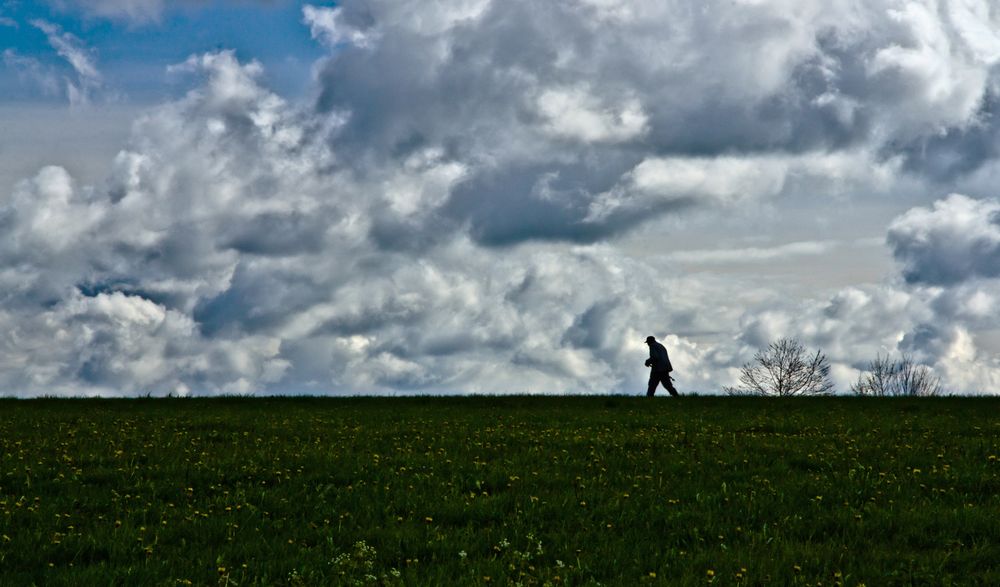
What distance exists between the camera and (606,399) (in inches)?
1303

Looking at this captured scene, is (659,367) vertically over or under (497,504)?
over

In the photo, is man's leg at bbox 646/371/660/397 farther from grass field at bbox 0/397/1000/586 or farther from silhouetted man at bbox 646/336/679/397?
grass field at bbox 0/397/1000/586

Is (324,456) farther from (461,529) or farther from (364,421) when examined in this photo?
(364,421)

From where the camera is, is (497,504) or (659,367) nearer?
(497,504)

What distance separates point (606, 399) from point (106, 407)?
17.5 meters

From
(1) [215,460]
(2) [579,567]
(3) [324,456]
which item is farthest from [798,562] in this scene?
(1) [215,460]

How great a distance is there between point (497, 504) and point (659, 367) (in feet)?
82.2

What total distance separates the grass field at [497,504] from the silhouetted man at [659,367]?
44.3 feet

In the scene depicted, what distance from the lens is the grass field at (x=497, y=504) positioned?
30.8 feet

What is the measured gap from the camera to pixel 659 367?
3644 cm

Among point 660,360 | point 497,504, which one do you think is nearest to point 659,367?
point 660,360

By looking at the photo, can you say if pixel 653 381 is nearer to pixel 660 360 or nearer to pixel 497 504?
pixel 660 360

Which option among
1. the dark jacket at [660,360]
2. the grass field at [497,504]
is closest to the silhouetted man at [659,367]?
the dark jacket at [660,360]

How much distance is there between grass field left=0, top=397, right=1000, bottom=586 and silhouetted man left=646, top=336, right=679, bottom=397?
13.5 m
